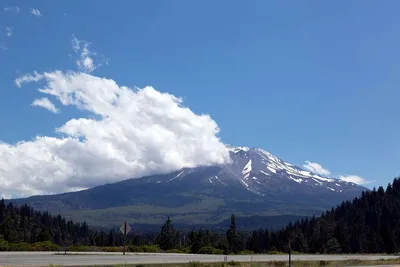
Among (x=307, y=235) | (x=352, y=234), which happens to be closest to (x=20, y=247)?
(x=352, y=234)

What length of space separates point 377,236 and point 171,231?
6515 centimetres

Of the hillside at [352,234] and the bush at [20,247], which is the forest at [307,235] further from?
Answer: the bush at [20,247]

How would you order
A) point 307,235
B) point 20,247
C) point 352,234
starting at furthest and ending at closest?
point 307,235, point 352,234, point 20,247

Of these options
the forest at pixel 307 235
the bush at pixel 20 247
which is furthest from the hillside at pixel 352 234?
the bush at pixel 20 247

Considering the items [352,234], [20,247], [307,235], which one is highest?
[20,247]

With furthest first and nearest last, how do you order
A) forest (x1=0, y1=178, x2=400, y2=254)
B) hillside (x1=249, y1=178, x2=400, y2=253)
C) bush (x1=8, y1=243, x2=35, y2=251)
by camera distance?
1. hillside (x1=249, y1=178, x2=400, y2=253)
2. forest (x1=0, y1=178, x2=400, y2=254)
3. bush (x1=8, y1=243, x2=35, y2=251)

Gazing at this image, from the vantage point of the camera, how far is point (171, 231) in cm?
13412

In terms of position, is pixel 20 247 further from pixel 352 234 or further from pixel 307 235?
pixel 307 235

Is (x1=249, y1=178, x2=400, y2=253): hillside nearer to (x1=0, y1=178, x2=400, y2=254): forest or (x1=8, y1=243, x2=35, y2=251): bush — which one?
(x1=0, y1=178, x2=400, y2=254): forest

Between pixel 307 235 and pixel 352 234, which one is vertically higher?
pixel 352 234

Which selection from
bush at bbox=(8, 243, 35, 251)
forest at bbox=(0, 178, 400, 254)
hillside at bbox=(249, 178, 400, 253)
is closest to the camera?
bush at bbox=(8, 243, 35, 251)

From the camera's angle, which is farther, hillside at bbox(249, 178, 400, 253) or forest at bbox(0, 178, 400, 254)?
hillside at bbox(249, 178, 400, 253)

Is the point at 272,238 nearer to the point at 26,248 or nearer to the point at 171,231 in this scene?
the point at 171,231

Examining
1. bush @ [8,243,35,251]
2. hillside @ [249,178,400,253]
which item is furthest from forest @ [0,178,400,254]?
bush @ [8,243,35,251]
